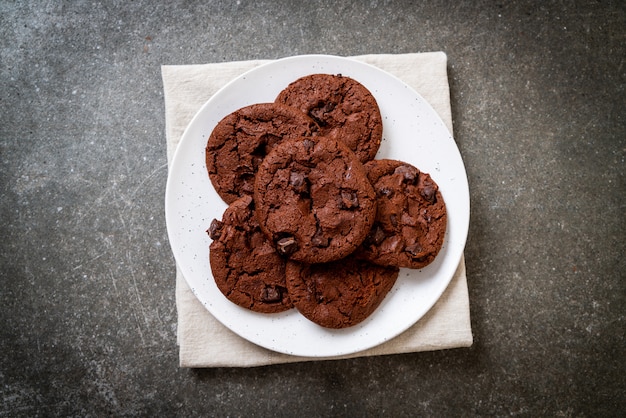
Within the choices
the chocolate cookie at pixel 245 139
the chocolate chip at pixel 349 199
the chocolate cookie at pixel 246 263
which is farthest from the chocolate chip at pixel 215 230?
the chocolate chip at pixel 349 199

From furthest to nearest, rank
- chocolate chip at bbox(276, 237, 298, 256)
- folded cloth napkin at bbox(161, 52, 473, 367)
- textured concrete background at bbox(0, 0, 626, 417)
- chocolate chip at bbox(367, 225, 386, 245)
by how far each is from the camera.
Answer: textured concrete background at bbox(0, 0, 626, 417) < folded cloth napkin at bbox(161, 52, 473, 367) < chocolate chip at bbox(367, 225, 386, 245) < chocolate chip at bbox(276, 237, 298, 256)

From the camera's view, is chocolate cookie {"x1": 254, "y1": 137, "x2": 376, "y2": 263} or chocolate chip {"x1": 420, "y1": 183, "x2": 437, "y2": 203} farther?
chocolate chip {"x1": 420, "y1": 183, "x2": 437, "y2": 203}

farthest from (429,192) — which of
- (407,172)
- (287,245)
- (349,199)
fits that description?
(287,245)

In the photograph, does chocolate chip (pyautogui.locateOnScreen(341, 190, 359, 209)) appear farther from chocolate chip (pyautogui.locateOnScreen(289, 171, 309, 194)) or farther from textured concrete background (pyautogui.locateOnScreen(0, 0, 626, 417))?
textured concrete background (pyautogui.locateOnScreen(0, 0, 626, 417))

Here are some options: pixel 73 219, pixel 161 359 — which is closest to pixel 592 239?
pixel 161 359

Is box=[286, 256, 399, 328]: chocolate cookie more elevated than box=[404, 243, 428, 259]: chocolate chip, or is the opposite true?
box=[404, 243, 428, 259]: chocolate chip

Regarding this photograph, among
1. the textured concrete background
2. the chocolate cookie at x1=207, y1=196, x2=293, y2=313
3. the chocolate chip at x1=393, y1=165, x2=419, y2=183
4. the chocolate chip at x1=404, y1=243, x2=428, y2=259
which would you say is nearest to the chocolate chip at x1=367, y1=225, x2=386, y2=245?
the chocolate chip at x1=404, y1=243, x2=428, y2=259

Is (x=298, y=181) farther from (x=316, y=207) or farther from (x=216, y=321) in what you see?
(x=216, y=321)
